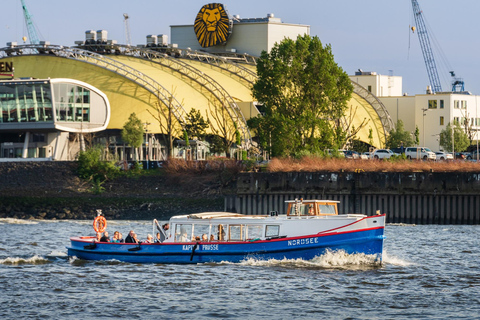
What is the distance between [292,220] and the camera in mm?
46375

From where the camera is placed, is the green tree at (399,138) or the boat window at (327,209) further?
the green tree at (399,138)

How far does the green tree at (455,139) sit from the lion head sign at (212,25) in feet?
143

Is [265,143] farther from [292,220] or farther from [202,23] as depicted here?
[202,23]

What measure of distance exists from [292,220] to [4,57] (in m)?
98.3

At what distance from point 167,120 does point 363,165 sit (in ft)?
121

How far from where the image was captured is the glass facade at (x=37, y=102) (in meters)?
112

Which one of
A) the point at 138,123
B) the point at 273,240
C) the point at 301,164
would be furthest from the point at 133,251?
the point at 138,123

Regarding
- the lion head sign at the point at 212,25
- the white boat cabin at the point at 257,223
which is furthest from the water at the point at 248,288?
the lion head sign at the point at 212,25

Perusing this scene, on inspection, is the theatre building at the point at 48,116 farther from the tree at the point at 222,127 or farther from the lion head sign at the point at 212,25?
the lion head sign at the point at 212,25

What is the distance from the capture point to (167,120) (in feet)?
379

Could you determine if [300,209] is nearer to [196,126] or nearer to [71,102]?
[196,126]

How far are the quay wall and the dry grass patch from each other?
1.46 metres

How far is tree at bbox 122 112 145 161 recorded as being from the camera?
370 feet

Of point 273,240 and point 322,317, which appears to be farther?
point 273,240
